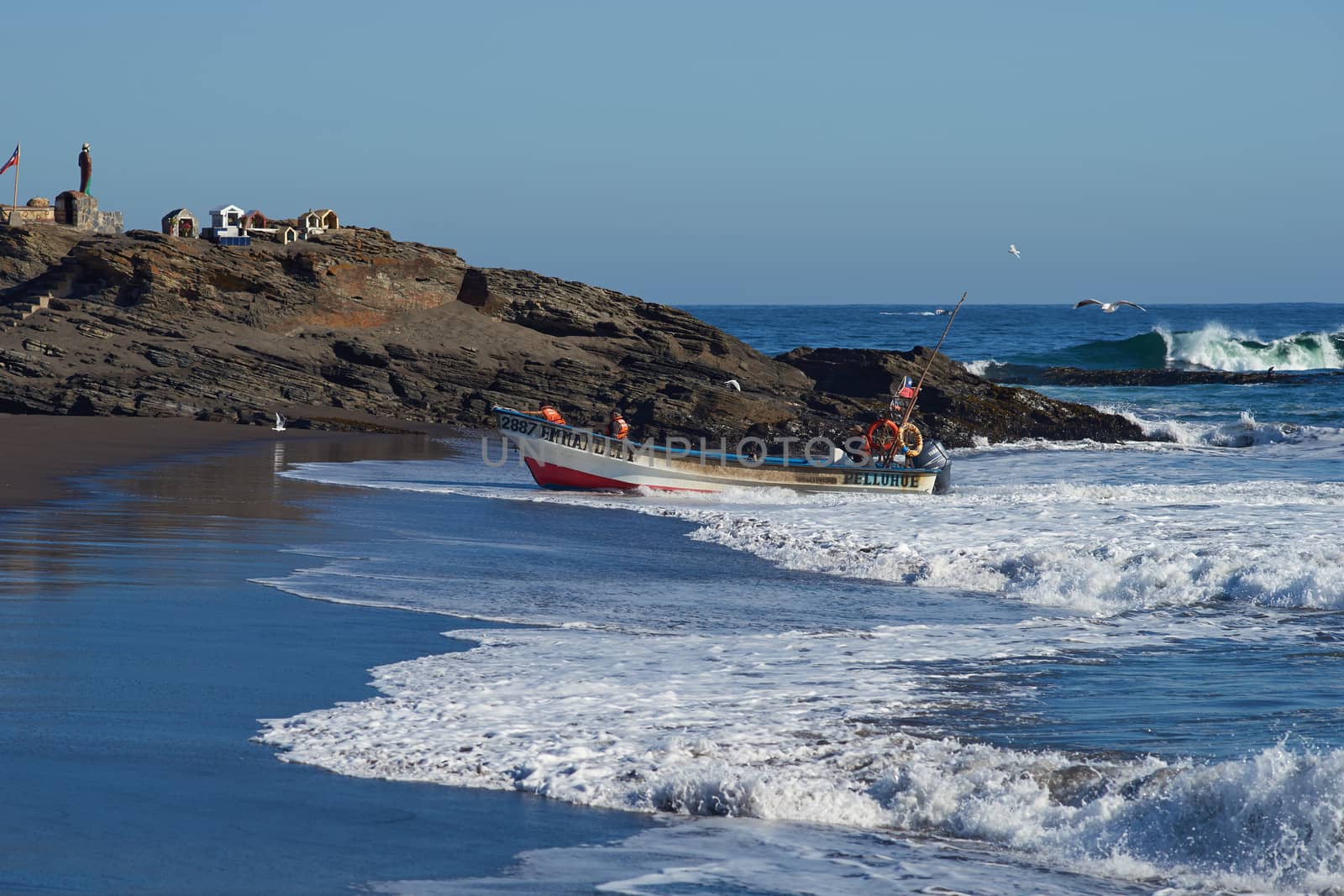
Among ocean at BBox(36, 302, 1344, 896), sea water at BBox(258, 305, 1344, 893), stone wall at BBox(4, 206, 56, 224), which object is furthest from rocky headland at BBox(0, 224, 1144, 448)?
sea water at BBox(258, 305, 1344, 893)

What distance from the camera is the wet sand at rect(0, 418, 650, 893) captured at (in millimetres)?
5488

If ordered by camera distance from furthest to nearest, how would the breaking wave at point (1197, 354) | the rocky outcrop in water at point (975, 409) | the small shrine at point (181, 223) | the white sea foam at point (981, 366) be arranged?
the breaking wave at point (1197, 354), the white sea foam at point (981, 366), the small shrine at point (181, 223), the rocky outcrop in water at point (975, 409)

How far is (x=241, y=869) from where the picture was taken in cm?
539

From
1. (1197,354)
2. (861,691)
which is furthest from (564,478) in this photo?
(1197,354)

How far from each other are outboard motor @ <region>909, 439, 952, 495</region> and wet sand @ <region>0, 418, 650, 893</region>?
12645mm

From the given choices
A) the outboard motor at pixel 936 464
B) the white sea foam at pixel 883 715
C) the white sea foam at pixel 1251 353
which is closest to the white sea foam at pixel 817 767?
the white sea foam at pixel 883 715

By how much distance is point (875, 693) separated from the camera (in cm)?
867

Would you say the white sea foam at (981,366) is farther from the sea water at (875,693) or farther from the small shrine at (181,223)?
the sea water at (875,693)

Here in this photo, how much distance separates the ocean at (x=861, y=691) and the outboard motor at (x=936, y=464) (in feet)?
13.8

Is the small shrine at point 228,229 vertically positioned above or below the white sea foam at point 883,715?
above

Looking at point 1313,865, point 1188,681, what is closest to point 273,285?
point 1188,681

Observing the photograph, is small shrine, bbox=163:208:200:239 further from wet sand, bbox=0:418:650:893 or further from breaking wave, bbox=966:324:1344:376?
breaking wave, bbox=966:324:1344:376

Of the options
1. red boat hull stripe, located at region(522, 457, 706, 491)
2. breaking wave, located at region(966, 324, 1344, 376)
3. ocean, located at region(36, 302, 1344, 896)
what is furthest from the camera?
breaking wave, located at region(966, 324, 1344, 376)

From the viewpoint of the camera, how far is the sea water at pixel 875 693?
6043 millimetres
